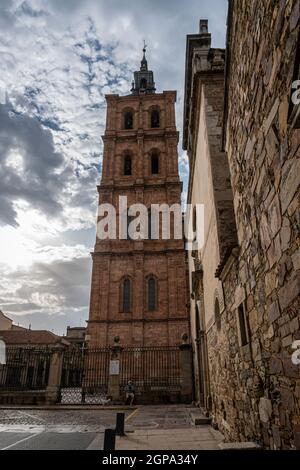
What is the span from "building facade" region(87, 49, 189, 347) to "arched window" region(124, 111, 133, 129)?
3.63 feet

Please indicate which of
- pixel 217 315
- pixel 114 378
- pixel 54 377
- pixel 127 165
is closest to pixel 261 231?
pixel 217 315

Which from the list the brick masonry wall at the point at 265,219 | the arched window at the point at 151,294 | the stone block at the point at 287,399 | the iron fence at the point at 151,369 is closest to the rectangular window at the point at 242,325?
the brick masonry wall at the point at 265,219

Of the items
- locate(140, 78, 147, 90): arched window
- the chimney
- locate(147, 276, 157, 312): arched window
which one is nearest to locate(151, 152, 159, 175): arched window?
locate(147, 276, 157, 312): arched window

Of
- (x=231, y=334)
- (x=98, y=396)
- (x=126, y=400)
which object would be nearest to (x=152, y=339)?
(x=98, y=396)

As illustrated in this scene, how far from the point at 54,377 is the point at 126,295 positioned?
937 centimetres

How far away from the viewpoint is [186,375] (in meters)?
15.7

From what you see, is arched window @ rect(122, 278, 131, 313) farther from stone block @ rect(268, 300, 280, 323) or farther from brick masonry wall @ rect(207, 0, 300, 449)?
stone block @ rect(268, 300, 280, 323)

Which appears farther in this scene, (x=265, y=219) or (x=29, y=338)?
(x=29, y=338)

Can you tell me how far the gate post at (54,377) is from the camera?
1475cm

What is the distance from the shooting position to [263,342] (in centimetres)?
375

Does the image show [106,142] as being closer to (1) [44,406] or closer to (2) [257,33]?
(1) [44,406]

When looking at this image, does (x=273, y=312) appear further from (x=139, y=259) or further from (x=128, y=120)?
(x=128, y=120)
